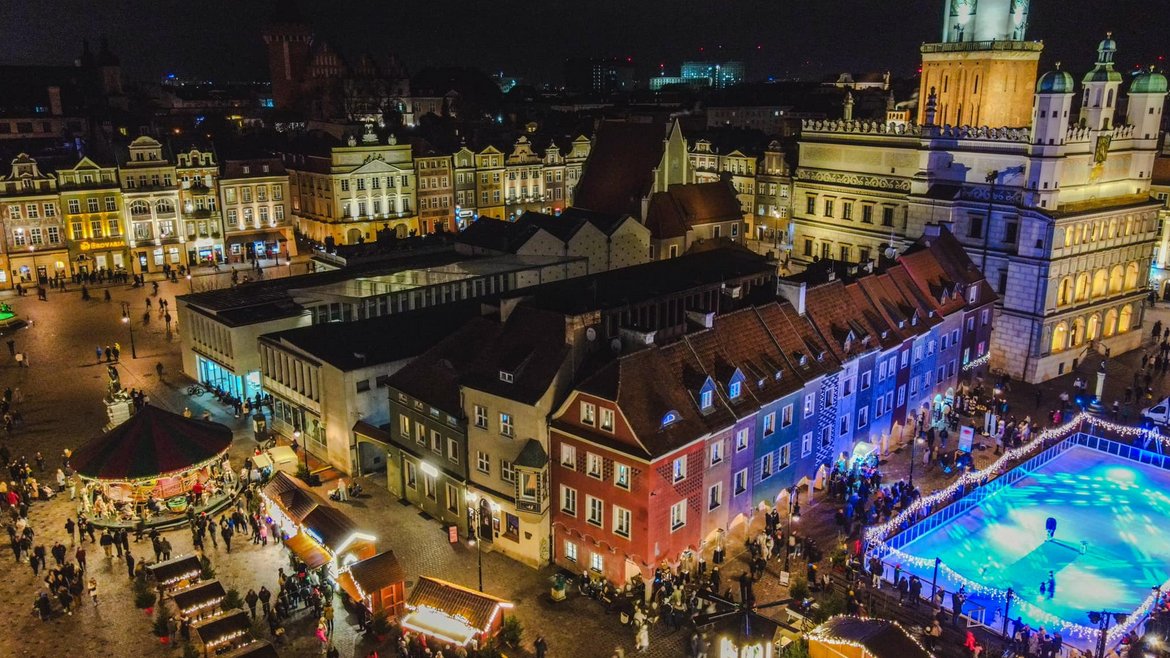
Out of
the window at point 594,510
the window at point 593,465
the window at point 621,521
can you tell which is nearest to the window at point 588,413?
the window at point 593,465

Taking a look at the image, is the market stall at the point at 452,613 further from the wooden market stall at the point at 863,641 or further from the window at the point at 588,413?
the wooden market stall at the point at 863,641

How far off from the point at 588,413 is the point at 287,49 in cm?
13224

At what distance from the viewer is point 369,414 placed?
4466cm

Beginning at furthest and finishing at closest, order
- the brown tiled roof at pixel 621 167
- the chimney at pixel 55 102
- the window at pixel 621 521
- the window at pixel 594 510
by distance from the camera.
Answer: the chimney at pixel 55 102
the brown tiled roof at pixel 621 167
the window at pixel 594 510
the window at pixel 621 521

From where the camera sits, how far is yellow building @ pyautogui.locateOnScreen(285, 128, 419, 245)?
91125 mm

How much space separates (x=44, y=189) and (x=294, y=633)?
67222 mm

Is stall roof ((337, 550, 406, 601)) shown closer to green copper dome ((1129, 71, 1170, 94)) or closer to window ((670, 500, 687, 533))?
window ((670, 500, 687, 533))

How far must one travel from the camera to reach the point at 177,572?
3394 cm

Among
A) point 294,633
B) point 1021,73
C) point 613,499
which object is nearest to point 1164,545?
point 613,499

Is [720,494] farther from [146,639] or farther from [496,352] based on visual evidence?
[146,639]

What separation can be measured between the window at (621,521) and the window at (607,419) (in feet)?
10.4

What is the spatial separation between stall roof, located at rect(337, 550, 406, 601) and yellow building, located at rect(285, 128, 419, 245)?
6060 centimetres

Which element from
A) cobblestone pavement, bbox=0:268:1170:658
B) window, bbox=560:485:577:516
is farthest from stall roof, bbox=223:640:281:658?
window, bbox=560:485:577:516

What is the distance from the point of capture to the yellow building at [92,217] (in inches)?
3223
